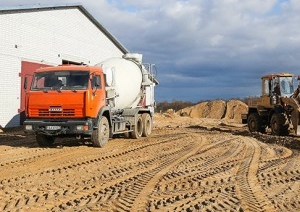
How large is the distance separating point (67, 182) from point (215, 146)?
26.1ft

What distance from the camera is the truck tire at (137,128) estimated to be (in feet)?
57.5

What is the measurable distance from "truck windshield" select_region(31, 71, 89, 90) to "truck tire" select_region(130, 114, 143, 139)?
14.5 ft

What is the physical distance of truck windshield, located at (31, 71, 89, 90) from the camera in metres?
13.4

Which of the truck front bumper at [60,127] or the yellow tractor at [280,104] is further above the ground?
the yellow tractor at [280,104]

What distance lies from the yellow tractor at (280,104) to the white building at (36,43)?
11.9m

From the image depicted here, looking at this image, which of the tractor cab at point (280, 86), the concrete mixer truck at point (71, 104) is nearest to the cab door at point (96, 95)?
the concrete mixer truck at point (71, 104)

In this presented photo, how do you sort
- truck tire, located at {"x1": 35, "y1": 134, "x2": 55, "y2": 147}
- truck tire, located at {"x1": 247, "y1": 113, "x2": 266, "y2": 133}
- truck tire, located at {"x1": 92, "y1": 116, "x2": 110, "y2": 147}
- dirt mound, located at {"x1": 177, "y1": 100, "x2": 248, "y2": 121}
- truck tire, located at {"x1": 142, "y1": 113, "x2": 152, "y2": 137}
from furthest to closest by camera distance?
dirt mound, located at {"x1": 177, "y1": 100, "x2": 248, "y2": 121} → truck tire, located at {"x1": 247, "y1": 113, "x2": 266, "y2": 133} → truck tire, located at {"x1": 142, "y1": 113, "x2": 152, "y2": 137} → truck tire, located at {"x1": 35, "y1": 134, "x2": 55, "y2": 147} → truck tire, located at {"x1": 92, "y1": 116, "x2": 110, "y2": 147}

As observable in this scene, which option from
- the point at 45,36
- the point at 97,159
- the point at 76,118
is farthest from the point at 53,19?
the point at 97,159

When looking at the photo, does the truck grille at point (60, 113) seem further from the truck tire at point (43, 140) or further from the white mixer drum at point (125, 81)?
the white mixer drum at point (125, 81)

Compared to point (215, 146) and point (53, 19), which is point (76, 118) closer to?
point (215, 146)

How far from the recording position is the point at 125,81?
55.2 feet

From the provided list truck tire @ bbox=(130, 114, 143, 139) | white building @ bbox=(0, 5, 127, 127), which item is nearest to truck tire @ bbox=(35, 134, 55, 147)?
truck tire @ bbox=(130, 114, 143, 139)

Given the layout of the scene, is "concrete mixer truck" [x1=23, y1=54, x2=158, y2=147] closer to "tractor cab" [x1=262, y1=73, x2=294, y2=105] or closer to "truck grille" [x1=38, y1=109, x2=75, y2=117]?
"truck grille" [x1=38, y1=109, x2=75, y2=117]

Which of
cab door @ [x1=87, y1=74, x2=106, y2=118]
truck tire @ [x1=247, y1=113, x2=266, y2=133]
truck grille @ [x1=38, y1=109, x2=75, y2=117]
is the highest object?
cab door @ [x1=87, y1=74, x2=106, y2=118]
